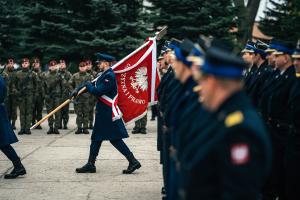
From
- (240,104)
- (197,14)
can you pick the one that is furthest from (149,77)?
(197,14)

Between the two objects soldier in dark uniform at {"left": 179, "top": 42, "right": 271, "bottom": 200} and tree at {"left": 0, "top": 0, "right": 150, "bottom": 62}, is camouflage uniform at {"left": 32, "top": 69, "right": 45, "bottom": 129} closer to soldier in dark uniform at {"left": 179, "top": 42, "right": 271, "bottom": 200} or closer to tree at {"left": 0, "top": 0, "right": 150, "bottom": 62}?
tree at {"left": 0, "top": 0, "right": 150, "bottom": 62}

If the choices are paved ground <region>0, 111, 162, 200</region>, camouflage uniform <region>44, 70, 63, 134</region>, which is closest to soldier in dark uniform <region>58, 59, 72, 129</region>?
camouflage uniform <region>44, 70, 63, 134</region>

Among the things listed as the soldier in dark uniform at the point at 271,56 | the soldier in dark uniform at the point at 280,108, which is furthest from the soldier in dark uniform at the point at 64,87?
the soldier in dark uniform at the point at 280,108

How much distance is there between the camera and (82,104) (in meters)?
16.7

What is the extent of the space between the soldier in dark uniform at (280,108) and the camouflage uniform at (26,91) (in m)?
10.6

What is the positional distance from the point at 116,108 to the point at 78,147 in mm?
3774

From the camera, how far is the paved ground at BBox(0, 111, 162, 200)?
26.5 ft

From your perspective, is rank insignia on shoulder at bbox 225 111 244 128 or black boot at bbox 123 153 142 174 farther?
black boot at bbox 123 153 142 174

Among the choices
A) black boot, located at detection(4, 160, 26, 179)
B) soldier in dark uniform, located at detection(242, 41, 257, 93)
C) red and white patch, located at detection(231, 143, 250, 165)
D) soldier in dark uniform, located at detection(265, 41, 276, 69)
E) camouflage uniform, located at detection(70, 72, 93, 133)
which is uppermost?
red and white patch, located at detection(231, 143, 250, 165)

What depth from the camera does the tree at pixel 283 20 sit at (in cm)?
3000

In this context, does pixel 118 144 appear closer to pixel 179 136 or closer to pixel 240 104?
pixel 179 136

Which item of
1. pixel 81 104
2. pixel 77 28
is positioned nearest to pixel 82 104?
pixel 81 104

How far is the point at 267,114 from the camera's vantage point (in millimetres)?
7066

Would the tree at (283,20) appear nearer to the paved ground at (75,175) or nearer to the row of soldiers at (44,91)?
the row of soldiers at (44,91)
